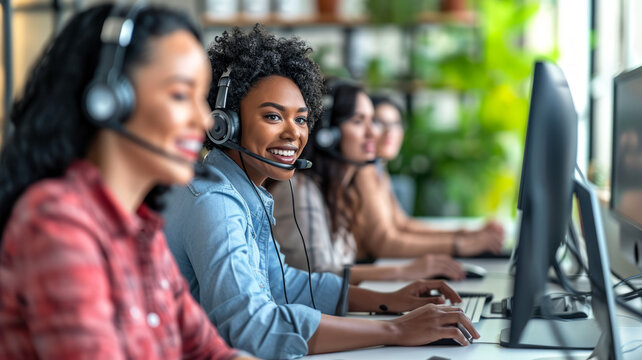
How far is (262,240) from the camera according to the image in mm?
1392

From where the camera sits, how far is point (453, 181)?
158 inches

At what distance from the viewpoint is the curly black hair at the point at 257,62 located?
1.39m

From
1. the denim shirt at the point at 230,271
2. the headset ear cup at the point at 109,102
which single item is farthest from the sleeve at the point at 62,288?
the denim shirt at the point at 230,271

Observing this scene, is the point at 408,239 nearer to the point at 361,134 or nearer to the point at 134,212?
the point at 361,134

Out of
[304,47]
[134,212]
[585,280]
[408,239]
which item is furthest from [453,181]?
[134,212]

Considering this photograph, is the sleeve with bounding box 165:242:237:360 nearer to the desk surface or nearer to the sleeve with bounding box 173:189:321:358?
the sleeve with bounding box 173:189:321:358

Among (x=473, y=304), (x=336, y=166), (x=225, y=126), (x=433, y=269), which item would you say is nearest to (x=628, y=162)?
(x=473, y=304)

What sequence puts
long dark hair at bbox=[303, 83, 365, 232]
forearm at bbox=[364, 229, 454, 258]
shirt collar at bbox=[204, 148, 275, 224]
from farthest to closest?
forearm at bbox=[364, 229, 454, 258], long dark hair at bbox=[303, 83, 365, 232], shirt collar at bbox=[204, 148, 275, 224]

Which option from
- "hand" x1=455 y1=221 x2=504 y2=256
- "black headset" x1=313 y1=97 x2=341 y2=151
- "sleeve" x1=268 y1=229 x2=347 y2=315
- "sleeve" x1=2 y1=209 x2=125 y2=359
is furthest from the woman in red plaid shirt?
"hand" x1=455 y1=221 x2=504 y2=256

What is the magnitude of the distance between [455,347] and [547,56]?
108 inches

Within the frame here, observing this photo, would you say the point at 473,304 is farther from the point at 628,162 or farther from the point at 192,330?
the point at 192,330

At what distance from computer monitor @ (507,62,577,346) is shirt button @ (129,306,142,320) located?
49 cm

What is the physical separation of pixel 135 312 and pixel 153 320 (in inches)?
1.8

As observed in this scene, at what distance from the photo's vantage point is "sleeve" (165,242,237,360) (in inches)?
35.6
